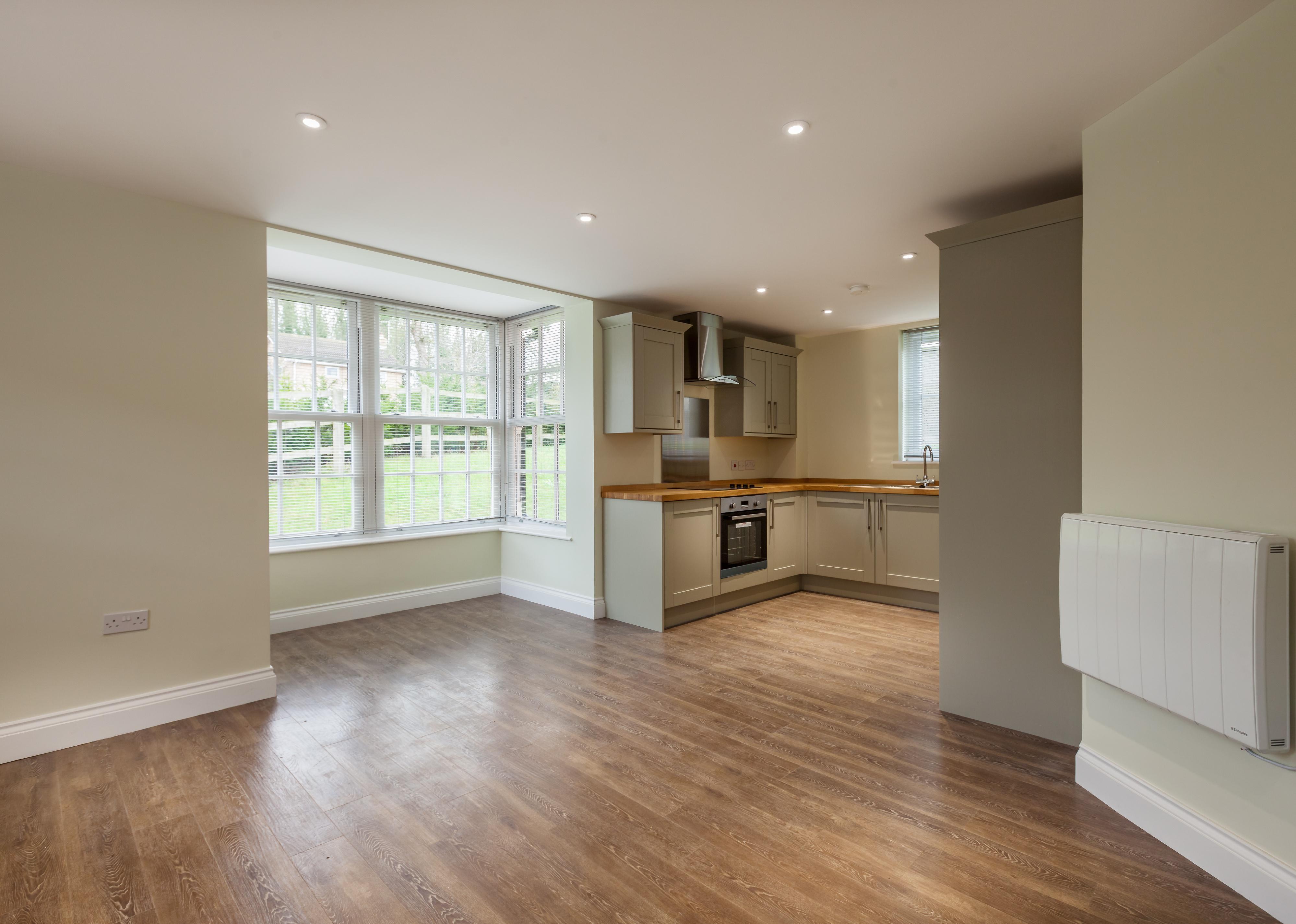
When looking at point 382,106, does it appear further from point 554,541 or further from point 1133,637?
point 554,541

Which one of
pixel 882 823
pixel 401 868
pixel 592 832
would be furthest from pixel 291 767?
pixel 882 823

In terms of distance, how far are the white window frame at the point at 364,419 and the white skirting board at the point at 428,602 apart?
0.48 meters

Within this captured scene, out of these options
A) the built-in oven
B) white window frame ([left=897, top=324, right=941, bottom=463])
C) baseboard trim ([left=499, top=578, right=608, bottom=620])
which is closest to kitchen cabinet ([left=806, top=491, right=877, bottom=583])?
the built-in oven

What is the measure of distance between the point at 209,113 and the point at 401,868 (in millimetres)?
2607

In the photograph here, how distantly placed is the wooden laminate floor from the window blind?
9.10 ft

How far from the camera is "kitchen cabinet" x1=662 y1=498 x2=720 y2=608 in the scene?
453 centimetres

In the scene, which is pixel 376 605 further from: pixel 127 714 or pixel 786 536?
pixel 786 536

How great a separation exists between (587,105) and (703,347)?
3205 millimetres

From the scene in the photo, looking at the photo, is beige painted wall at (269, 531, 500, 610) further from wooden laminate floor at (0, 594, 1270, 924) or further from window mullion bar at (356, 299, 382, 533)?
wooden laminate floor at (0, 594, 1270, 924)

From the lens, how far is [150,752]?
8.77 ft

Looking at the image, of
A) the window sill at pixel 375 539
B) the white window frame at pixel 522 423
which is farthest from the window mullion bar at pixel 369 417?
the white window frame at pixel 522 423

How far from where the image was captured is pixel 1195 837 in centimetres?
188

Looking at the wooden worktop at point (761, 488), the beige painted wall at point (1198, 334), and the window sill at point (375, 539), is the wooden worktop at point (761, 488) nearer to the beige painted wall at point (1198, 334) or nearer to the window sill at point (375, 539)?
the window sill at point (375, 539)

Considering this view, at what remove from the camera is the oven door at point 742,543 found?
5.01 meters
